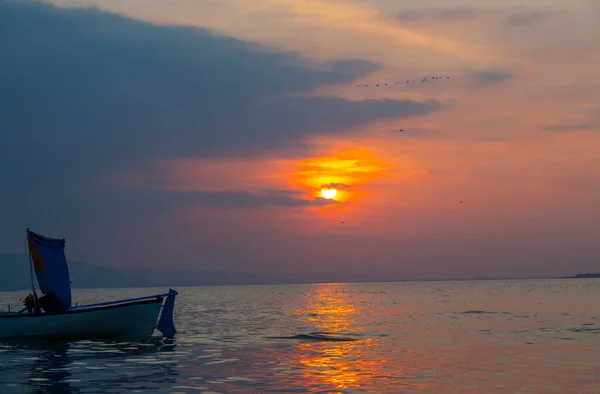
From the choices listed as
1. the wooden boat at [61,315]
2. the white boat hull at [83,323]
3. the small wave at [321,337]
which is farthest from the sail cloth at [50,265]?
the small wave at [321,337]

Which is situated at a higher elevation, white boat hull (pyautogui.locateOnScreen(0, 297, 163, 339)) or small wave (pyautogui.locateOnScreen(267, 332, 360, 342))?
white boat hull (pyautogui.locateOnScreen(0, 297, 163, 339))

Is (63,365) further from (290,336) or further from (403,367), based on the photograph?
(290,336)

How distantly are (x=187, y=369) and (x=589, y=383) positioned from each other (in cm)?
1831

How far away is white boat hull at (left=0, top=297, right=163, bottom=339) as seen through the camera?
47.0m

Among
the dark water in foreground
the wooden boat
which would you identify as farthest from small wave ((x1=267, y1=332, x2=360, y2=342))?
the wooden boat

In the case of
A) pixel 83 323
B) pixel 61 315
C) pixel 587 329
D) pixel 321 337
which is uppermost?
pixel 61 315

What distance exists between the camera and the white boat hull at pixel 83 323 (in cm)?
4697

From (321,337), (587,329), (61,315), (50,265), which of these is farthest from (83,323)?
(587,329)

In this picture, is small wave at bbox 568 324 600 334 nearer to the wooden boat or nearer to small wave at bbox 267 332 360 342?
small wave at bbox 267 332 360 342

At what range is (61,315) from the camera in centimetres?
4697

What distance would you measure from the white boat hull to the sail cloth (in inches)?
135

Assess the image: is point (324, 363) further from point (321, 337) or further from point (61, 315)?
point (61, 315)

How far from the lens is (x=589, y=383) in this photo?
28750mm

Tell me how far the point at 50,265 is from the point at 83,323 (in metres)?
6.02
